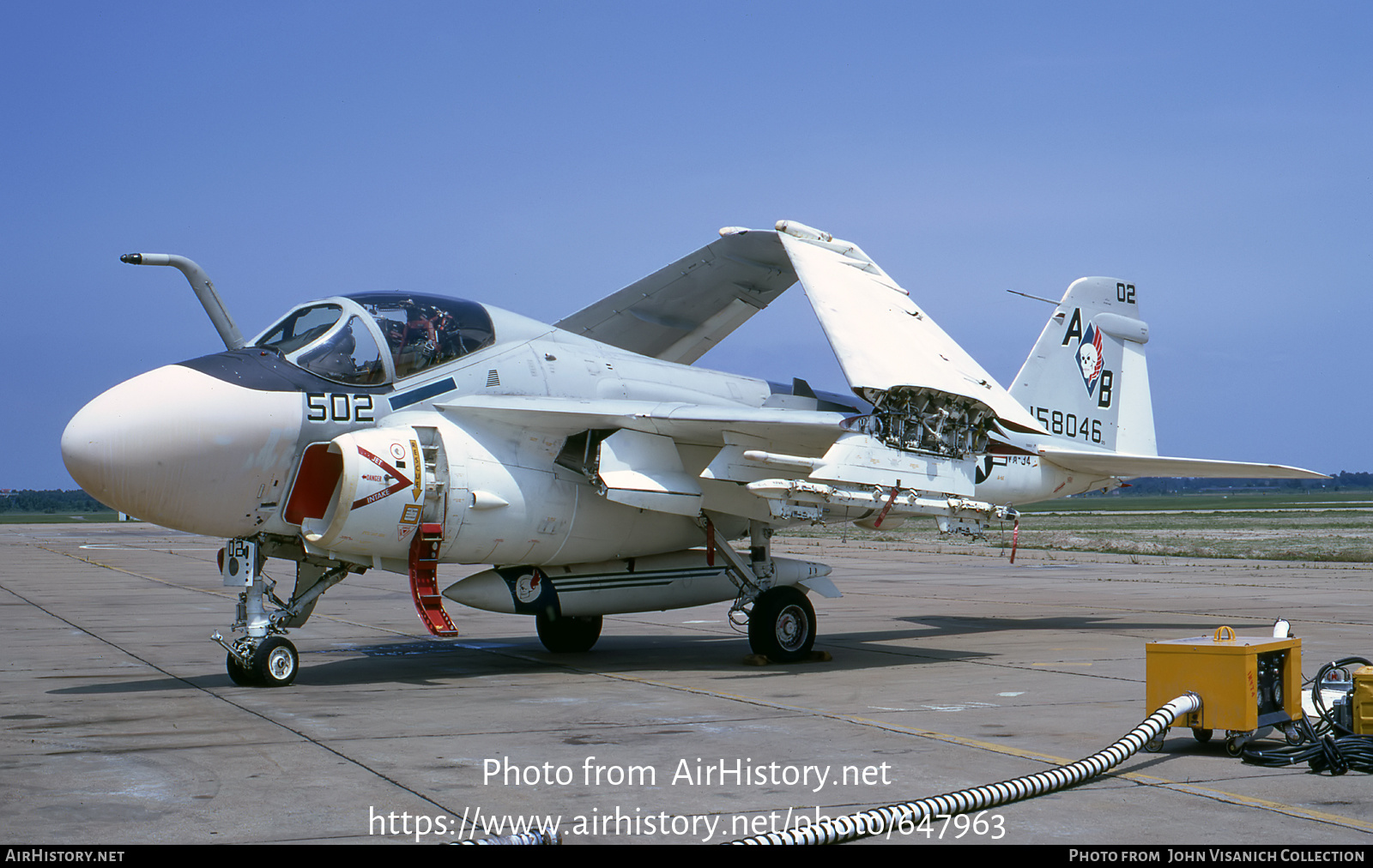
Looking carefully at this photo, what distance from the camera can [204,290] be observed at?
11398 millimetres

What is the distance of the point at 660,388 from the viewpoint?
12203 mm

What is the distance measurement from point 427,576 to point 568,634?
9.49ft

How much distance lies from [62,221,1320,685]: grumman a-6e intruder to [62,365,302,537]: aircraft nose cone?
0.05ft

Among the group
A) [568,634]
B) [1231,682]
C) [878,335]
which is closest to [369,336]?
[568,634]

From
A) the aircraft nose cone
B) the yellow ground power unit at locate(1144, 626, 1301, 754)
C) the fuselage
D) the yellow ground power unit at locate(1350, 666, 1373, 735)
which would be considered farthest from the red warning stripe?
the yellow ground power unit at locate(1350, 666, 1373, 735)

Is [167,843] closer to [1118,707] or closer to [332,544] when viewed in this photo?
[332,544]

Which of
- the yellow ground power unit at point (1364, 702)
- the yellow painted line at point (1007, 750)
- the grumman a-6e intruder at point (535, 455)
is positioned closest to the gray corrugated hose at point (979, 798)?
the yellow painted line at point (1007, 750)

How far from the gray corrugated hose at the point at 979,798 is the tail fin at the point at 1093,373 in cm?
882

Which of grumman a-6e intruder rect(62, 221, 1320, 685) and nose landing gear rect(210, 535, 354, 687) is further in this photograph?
nose landing gear rect(210, 535, 354, 687)

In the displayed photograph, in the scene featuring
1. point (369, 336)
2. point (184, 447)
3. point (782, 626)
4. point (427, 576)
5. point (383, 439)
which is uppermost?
point (369, 336)

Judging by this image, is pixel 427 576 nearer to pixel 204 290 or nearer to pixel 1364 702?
pixel 204 290

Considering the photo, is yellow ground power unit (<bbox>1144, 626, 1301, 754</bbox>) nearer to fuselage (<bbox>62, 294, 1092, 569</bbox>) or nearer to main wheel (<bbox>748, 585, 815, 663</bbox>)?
fuselage (<bbox>62, 294, 1092, 569</bbox>)

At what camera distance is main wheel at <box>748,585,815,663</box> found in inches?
470

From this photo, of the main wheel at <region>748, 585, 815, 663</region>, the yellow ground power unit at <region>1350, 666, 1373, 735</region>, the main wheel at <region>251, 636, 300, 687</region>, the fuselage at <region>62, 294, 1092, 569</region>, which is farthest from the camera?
the main wheel at <region>748, 585, 815, 663</region>
